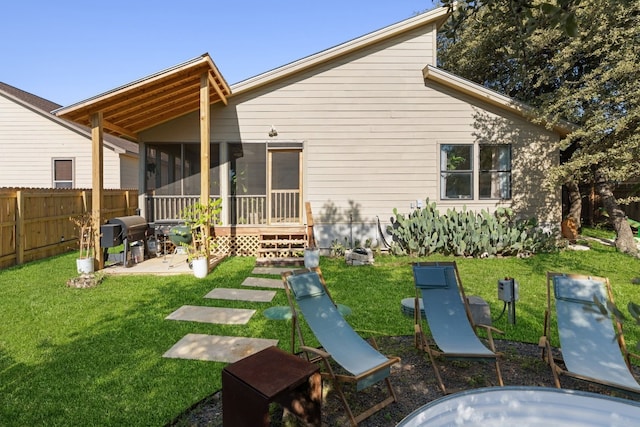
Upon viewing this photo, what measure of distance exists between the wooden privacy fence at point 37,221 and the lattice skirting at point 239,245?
3180mm

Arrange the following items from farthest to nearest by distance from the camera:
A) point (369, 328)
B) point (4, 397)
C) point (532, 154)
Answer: point (532, 154), point (369, 328), point (4, 397)

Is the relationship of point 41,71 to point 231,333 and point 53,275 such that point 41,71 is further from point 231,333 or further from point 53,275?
point 231,333

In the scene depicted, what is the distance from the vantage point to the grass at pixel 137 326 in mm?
2904

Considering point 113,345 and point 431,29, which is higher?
point 431,29

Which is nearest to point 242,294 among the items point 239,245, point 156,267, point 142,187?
point 156,267

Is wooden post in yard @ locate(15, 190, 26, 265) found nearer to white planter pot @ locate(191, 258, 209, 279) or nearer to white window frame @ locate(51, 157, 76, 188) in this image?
white planter pot @ locate(191, 258, 209, 279)

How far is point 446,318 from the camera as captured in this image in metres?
3.69

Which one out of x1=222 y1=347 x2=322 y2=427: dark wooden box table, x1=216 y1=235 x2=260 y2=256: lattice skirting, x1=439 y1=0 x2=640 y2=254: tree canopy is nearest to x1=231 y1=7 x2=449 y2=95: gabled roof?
x1=439 y1=0 x2=640 y2=254: tree canopy

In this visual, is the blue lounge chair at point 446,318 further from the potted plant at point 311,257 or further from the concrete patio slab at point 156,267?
the concrete patio slab at point 156,267

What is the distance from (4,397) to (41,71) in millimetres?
17184

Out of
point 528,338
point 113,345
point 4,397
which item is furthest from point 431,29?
point 4,397

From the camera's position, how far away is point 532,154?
9.54 m

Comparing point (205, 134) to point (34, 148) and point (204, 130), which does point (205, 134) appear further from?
point (34, 148)

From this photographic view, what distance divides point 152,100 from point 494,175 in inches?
340
